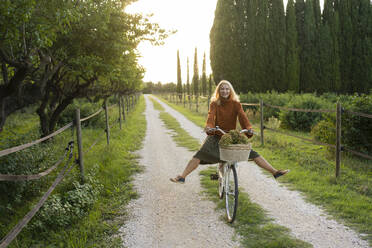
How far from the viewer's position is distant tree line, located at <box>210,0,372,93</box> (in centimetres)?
2388

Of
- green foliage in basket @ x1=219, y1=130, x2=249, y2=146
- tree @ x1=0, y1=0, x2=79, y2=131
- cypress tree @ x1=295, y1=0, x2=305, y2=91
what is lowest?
green foliage in basket @ x1=219, y1=130, x2=249, y2=146

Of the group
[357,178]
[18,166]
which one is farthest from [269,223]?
[18,166]

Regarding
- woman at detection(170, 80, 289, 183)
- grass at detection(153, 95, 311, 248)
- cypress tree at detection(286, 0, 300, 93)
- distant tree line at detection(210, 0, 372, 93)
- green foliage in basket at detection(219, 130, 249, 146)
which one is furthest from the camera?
distant tree line at detection(210, 0, 372, 93)

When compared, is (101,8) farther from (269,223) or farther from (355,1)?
(355,1)

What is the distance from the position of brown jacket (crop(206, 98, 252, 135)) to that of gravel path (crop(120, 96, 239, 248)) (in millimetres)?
1304

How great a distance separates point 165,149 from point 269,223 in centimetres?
545

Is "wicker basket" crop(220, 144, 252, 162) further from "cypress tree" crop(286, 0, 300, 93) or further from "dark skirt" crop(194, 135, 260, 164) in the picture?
"cypress tree" crop(286, 0, 300, 93)

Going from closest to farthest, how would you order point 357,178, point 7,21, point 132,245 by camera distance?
point 132,245, point 7,21, point 357,178

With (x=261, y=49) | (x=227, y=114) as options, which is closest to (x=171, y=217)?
(x=227, y=114)

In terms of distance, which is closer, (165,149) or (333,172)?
(333,172)

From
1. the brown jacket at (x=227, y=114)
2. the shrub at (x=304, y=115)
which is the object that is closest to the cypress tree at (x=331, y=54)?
the shrub at (x=304, y=115)

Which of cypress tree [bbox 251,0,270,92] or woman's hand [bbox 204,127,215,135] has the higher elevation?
cypress tree [bbox 251,0,270,92]

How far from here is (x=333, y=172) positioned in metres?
5.67

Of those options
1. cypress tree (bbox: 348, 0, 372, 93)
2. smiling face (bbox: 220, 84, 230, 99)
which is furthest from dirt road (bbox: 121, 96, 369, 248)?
cypress tree (bbox: 348, 0, 372, 93)
